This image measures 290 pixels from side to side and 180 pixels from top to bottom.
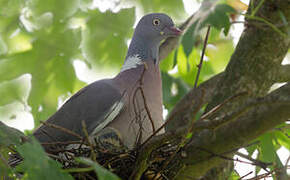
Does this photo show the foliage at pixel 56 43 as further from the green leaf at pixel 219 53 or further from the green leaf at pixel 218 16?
the green leaf at pixel 218 16

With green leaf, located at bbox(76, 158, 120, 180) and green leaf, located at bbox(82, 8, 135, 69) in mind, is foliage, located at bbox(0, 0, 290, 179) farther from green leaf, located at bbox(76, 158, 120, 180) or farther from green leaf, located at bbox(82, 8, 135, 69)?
green leaf, located at bbox(76, 158, 120, 180)

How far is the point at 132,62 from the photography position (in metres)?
3.61

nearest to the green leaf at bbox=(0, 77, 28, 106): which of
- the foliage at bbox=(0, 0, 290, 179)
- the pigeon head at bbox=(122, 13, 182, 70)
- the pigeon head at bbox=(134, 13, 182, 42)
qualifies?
the foliage at bbox=(0, 0, 290, 179)

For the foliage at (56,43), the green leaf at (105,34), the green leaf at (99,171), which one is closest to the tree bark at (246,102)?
the green leaf at (99,171)

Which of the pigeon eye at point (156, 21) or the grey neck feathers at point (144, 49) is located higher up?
the pigeon eye at point (156, 21)

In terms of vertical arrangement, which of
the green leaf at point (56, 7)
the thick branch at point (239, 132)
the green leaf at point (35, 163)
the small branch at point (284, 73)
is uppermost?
the green leaf at point (56, 7)

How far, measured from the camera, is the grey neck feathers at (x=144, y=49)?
3.79 m

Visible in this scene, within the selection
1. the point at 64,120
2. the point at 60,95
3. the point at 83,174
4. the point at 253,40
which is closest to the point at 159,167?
the point at 83,174

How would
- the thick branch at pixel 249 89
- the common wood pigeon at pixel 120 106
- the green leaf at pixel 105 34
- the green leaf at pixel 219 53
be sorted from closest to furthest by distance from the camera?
the thick branch at pixel 249 89 → the common wood pigeon at pixel 120 106 → the green leaf at pixel 105 34 → the green leaf at pixel 219 53

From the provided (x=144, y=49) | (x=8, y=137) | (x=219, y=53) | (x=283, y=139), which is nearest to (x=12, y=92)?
(x=144, y=49)

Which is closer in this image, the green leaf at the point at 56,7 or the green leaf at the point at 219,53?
the green leaf at the point at 56,7

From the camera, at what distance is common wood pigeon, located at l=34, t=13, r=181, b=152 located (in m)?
3.06

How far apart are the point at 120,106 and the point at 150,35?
104cm

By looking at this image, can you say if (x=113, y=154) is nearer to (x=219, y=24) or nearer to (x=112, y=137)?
(x=112, y=137)
